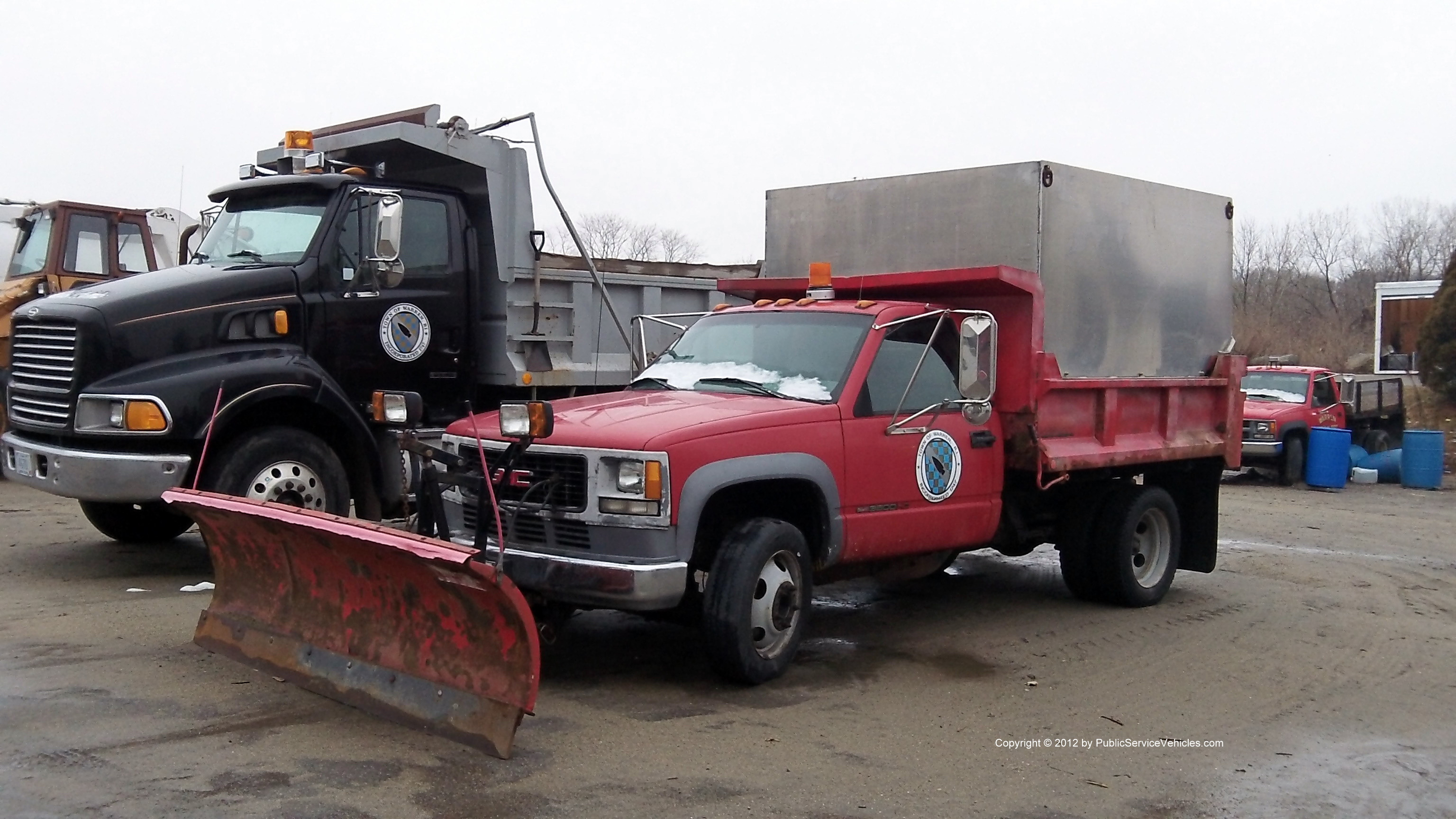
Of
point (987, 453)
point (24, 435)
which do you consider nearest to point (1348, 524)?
point (987, 453)

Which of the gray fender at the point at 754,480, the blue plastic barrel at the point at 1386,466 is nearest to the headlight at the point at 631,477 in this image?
the gray fender at the point at 754,480

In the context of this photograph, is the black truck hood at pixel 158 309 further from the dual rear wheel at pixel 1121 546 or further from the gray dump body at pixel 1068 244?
the dual rear wheel at pixel 1121 546

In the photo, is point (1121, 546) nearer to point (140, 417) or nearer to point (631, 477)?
point (631, 477)

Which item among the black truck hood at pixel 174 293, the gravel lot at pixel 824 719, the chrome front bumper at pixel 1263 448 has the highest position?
the black truck hood at pixel 174 293

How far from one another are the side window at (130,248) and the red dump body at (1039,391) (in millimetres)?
8300

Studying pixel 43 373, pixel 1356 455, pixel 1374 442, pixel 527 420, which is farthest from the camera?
pixel 1374 442

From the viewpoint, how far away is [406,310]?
891 centimetres

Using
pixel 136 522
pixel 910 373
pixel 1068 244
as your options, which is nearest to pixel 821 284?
pixel 910 373

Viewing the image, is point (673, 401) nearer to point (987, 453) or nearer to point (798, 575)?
point (798, 575)

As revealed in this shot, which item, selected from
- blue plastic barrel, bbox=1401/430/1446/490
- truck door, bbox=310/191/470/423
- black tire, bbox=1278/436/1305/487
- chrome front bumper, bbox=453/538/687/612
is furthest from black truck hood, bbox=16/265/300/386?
blue plastic barrel, bbox=1401/430/1446/490

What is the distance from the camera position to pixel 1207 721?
5.91 meters

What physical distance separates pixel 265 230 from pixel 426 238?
42.9 inches

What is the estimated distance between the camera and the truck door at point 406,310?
8516 mm

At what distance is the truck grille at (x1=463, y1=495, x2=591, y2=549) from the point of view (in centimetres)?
583
